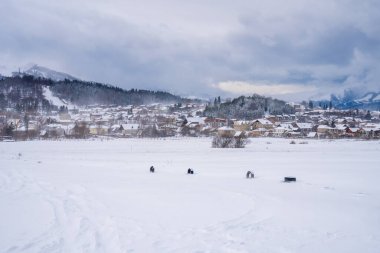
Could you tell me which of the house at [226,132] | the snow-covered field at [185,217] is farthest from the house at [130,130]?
the snow-covered field at [185,217]

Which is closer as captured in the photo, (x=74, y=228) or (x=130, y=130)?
(x=74, y=228)

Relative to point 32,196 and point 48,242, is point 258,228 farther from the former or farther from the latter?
point 32,196

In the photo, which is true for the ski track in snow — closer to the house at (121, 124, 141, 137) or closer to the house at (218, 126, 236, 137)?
the house at (218, 126, 236, 137)

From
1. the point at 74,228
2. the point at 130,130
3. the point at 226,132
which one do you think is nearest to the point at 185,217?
the point at 74,228

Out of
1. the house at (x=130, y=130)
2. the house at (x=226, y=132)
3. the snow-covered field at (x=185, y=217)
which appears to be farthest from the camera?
the house at (x=130, y=130)

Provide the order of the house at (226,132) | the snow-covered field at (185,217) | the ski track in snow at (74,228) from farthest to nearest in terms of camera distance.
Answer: the house at (226,132), the snow-covered field at (185,217), the ski track in snow at (74,228)

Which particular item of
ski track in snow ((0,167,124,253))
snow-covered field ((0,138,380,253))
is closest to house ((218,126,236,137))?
snow-covered field ((0,138,380,253))

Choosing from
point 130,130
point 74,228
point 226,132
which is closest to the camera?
point 74,228

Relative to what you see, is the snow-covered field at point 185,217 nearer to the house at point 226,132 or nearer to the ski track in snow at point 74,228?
the ski track in snow at point 74,228

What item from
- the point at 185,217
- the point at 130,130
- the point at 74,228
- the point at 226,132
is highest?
the point at 226,132

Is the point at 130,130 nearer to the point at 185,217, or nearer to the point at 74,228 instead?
the point at 185,217

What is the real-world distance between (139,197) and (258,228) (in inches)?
243

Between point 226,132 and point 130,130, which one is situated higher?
point 226,132

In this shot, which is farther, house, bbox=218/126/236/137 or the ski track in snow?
house, bbox=218/126/236/137
